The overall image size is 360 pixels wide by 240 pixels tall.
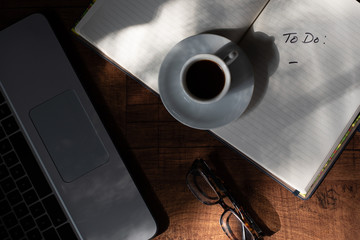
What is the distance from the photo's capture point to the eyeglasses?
63 cm

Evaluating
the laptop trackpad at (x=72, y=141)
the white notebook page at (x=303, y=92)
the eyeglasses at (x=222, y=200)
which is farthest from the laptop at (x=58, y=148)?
the white notebook page at (x=303, y=92)

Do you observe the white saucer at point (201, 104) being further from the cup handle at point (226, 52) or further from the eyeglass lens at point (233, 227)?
the eyeglass lens at point (233, 227)

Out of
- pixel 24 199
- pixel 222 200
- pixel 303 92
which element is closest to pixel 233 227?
pixel 222 200

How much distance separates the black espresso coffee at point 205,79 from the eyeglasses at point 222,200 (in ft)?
0.48

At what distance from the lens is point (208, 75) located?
1.90 feet

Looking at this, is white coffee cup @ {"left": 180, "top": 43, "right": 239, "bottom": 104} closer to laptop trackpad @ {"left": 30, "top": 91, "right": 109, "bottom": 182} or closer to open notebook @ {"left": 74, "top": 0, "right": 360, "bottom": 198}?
open notebook @ {"left": 74, "top": 0, "right": 360, "bottom": 198}

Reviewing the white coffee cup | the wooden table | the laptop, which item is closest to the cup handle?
the white coffee cup

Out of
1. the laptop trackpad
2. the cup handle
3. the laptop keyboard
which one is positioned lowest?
the laptop keyboard

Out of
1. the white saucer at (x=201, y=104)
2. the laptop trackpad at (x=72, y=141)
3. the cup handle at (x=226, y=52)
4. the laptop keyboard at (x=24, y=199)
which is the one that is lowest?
the laptop keyboard at (x=24, y=199)

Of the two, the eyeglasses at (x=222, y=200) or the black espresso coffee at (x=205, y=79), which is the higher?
the black espresso coffee at (x=205, y=79)

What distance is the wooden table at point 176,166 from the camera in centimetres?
63

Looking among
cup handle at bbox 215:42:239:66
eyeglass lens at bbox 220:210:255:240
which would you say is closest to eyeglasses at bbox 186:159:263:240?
eyeglass lens at bbox 220:210:255:240

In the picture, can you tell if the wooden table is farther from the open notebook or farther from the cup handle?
the cup handle

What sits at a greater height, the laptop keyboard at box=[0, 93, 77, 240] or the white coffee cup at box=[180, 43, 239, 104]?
the white coffee cup at box=[180, 43, 239, 104]
